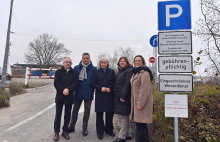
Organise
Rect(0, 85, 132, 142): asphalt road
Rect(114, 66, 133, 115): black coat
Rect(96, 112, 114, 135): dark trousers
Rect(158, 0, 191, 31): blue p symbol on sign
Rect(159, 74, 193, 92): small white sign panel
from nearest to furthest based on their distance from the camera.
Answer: Rect(159, 74, 193, 92): small white sign panel
Rect(158, 0, 191, 31): blue p symbol on sign
Rect(114, 66, 133, 115): black coat
Rect(0, 85, 132, 142): asphalt road
Rect(96, 112, 114, 135): dark trousers

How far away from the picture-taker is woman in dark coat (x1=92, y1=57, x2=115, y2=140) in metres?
4.46

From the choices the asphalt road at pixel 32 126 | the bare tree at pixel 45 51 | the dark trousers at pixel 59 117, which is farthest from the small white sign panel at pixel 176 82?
the bare tree at pixel 45 51

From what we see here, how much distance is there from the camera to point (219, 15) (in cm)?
550

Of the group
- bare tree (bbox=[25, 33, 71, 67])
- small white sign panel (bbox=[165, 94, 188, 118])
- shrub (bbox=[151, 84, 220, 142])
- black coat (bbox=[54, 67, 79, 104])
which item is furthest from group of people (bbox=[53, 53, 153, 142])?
bare tree (bbox=[25, 33, 71, 67])

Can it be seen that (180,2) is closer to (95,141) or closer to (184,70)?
(184,70)

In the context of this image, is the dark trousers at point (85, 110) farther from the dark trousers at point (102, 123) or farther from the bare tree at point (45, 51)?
the bare tree at point (45, 51)

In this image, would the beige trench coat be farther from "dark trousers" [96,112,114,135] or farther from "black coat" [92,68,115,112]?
"dark trousers" [96,112,114,135]

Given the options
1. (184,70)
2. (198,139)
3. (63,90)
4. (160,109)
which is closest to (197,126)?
(198,139)

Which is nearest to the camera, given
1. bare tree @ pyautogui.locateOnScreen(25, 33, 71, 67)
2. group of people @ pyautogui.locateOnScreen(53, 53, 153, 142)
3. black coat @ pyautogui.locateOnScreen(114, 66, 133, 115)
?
group of people @ pyautogui.locateOnScreen(53, 53, 153, 142)

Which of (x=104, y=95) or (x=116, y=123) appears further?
(x=116, y=123)

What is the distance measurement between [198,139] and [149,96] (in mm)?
1164

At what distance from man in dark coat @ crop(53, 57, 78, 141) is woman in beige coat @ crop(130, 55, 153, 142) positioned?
1.55 metres

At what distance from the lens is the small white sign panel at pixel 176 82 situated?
3115mm

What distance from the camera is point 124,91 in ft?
13.1
